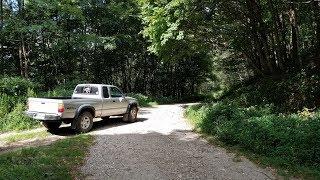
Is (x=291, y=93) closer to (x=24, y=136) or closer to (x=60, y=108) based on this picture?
(x=60, y=108)

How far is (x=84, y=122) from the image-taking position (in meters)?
14.3

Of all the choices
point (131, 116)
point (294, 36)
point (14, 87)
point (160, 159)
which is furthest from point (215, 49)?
point (160, 159)

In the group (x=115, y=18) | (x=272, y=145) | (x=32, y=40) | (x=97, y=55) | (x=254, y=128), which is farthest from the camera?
(x=97, y=55)

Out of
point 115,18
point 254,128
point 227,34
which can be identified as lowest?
point 254,128

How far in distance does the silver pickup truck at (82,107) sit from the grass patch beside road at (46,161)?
1758mm

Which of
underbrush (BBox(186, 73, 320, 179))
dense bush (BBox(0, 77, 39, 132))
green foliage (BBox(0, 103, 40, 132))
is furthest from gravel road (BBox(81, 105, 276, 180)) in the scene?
dense bush (BBox(0, 77, 39, 132))

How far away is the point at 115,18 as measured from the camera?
34.1 m

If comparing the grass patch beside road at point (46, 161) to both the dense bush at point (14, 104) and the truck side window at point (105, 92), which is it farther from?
the dense bush at point (14, 104)

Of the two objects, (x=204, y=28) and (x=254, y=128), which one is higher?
(x=204, y=28)

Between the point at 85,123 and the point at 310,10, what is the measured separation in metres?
13.1

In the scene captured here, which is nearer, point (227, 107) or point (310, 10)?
point (227, 107)

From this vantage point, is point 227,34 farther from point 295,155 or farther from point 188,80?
point 188,80

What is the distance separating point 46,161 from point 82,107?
5274mm

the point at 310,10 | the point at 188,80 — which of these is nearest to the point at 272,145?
the point at 310,10
